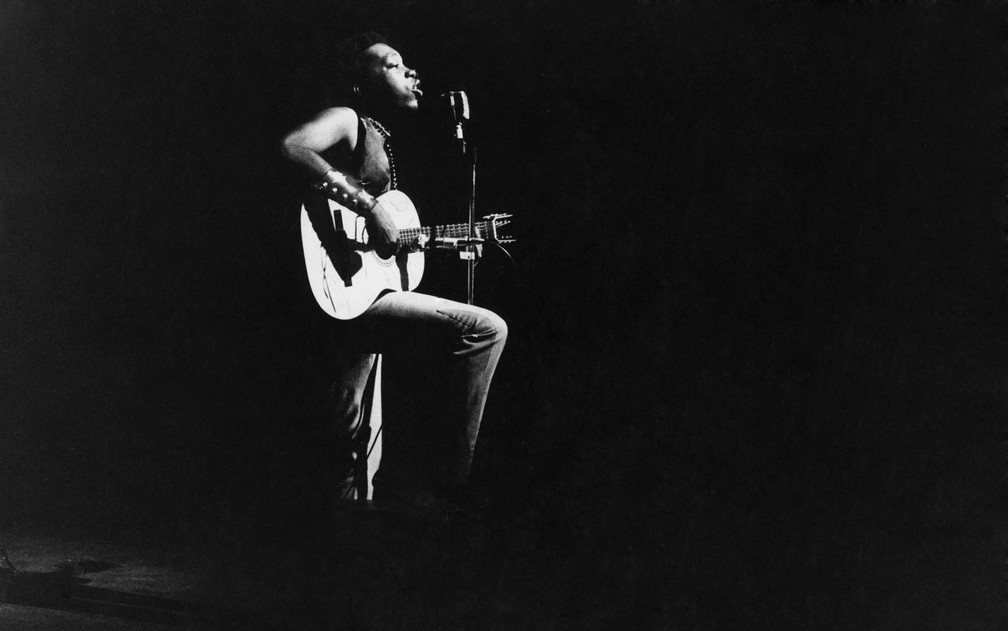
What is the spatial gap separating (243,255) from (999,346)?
3.05 m

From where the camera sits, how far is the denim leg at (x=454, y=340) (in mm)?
3242

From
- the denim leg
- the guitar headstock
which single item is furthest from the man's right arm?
the guitar headstock

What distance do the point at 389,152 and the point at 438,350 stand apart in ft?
2.81

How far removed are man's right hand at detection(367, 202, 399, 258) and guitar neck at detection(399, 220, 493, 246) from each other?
3cm

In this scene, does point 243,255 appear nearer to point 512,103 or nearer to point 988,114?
point 512,103

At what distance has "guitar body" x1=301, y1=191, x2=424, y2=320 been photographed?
3303mm

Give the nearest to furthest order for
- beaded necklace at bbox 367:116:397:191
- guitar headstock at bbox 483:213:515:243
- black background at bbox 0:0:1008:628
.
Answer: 1. black background at bbox 0:0:1008:628
2. guitar headstock at bbox 483:213:515:243
3. beaded necklace at bbox 367:116:397:191

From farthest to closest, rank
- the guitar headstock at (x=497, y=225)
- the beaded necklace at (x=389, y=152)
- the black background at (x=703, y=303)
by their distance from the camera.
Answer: the beaded necklace at (x=389, y=152)
the guitar headstock at (x=497, y=225)
the black background at (x=703, y=303)

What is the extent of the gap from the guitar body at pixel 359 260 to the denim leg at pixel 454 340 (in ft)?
0.18

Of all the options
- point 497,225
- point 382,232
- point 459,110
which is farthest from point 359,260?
point 459,110

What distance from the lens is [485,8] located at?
10.7 ft

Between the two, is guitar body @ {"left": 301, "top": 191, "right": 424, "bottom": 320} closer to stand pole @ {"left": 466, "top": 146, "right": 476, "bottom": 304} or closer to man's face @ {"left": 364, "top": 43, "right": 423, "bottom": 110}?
stand pole @ {"left": 466, "top": 146, "right": 476, "bottom": 304}

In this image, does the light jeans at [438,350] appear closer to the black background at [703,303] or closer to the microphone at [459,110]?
the black background at [703,303]

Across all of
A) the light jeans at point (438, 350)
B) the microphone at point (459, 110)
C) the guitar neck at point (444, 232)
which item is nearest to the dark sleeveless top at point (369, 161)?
the guitar neck at point (444, 232)
